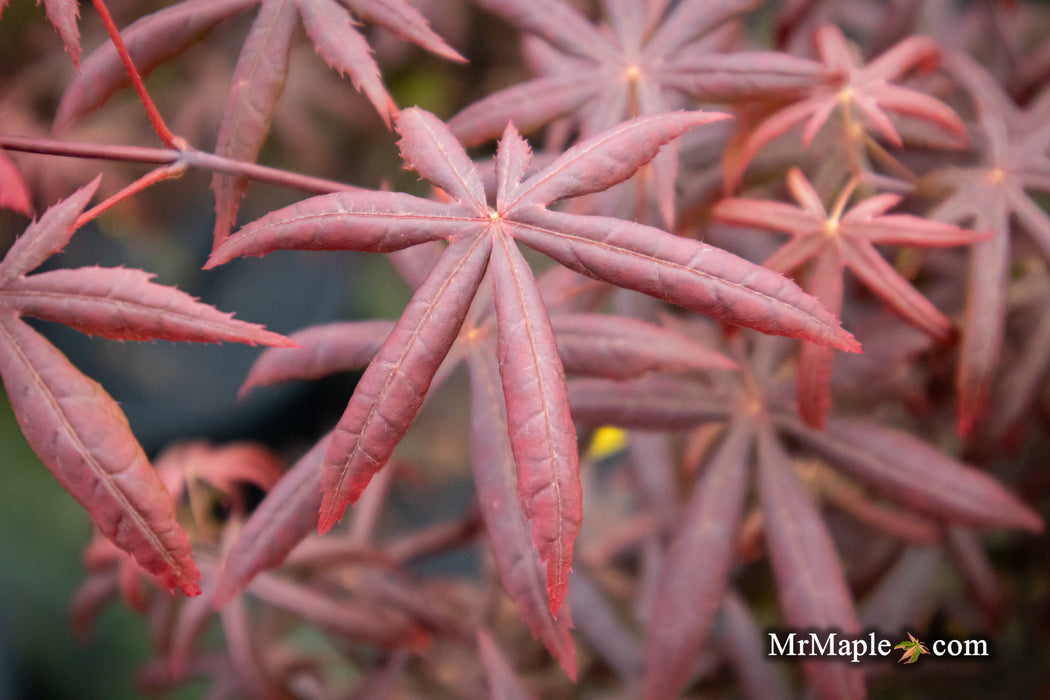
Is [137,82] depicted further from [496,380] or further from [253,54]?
[496,380]

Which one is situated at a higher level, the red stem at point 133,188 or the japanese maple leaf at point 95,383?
the red stem at point 133,188

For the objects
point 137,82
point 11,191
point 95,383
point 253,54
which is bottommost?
point 95,383

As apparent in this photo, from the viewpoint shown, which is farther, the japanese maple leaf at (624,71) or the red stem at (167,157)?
the japanese maple leaf at (624,71)

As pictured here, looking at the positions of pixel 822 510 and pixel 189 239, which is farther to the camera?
pixel 189 239

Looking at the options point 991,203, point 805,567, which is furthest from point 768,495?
point 991,203

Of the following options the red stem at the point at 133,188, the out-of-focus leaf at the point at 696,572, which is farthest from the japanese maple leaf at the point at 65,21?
the out-of-focus leaf at the point at 696,572

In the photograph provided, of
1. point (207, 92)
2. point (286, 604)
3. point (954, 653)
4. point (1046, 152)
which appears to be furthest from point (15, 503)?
point (1046, 152)

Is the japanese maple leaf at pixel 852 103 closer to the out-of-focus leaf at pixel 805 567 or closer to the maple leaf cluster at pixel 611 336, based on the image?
the maple leaf cluster at pixel 611 336

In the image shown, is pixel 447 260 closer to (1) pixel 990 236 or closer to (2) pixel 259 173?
(2) pixel 259 173
